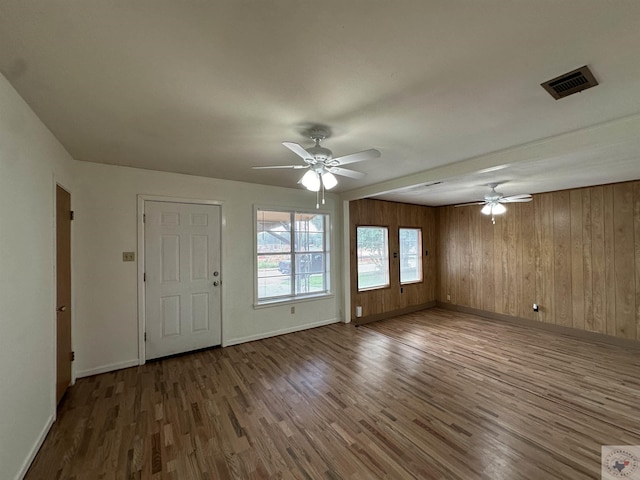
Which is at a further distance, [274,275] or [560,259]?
[560,259]

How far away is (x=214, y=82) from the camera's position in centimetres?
158

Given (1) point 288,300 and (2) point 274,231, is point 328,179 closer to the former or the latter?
(2) point 274,231

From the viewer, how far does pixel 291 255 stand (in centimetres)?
456

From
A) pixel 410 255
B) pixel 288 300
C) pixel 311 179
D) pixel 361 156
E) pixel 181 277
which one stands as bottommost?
pixel 288 300

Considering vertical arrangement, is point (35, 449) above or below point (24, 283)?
below

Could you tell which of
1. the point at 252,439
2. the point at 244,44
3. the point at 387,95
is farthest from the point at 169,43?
the point at 252,439

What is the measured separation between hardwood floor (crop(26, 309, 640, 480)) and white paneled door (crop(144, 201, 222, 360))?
0.31 m

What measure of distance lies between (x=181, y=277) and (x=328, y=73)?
323 centimetres

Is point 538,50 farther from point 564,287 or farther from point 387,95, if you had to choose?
point 564,287

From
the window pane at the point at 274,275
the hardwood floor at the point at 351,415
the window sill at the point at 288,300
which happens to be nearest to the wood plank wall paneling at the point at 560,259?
the hardwood floor at the point at 351,415

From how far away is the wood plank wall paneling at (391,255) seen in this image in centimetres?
514

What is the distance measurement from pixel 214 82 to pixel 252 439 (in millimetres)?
2538

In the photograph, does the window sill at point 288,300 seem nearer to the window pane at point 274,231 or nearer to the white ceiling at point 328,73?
the window pane at point 274,231
